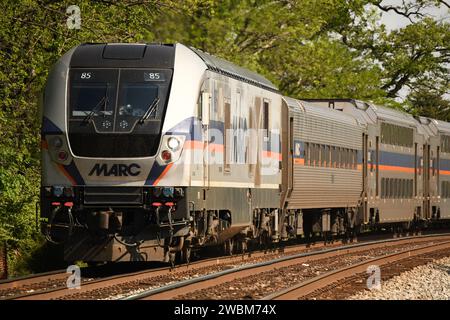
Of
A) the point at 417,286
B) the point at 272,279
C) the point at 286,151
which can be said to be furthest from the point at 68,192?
the point at 286,151

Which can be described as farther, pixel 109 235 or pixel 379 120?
pixel 379 120

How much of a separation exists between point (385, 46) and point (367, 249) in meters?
26.5

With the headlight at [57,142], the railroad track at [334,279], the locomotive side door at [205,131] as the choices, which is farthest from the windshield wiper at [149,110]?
the railroad track at [334,279]

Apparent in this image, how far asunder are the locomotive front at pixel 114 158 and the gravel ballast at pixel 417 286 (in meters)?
3.12

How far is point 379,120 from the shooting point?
31828 millimetres

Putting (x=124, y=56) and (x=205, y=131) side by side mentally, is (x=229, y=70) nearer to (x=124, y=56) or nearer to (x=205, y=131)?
(x=205, y=131)

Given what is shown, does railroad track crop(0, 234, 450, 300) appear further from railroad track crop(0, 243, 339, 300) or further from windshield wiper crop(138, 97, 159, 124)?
windshield wiper crop(138, 97, 159, 124)

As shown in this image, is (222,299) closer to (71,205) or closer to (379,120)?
(71,205)

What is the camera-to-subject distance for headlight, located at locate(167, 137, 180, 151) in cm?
1558

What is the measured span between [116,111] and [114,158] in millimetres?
699

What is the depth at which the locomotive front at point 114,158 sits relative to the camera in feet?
51.1

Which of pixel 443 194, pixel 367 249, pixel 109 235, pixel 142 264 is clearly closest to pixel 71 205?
pixel 109 235

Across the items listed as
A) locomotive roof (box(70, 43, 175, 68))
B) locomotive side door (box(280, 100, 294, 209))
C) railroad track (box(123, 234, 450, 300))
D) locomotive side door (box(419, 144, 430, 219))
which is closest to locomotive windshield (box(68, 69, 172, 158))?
locomotive roof (box(70, 43, 175, 68))

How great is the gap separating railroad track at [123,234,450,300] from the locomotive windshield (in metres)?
2.15
